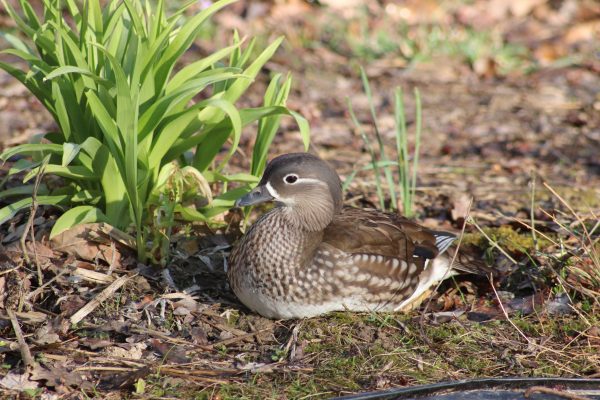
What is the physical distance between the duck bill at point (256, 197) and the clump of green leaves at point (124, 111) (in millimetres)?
250

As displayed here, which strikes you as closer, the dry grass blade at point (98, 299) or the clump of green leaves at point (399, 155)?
the dry grass blade at point (98, 299)

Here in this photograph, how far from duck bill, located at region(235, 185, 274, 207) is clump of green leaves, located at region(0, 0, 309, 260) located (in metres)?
0.25

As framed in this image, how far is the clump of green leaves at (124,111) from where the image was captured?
4.37 m

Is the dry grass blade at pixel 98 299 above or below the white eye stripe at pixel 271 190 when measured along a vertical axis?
below

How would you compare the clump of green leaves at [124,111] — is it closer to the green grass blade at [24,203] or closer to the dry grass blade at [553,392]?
the green grass blade at [24,203]

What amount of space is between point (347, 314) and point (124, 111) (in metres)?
1.53

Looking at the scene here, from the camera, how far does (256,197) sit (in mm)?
4559

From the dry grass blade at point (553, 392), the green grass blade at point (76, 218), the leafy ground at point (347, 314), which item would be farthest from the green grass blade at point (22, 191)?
the dry grass blade at point (553, 392)

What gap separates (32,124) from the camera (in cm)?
713

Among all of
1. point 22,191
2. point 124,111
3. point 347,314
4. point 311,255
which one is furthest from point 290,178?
point 22,191

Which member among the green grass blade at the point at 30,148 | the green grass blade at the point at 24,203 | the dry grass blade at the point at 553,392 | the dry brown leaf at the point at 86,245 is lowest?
the dry grass blade at the point at 553,392

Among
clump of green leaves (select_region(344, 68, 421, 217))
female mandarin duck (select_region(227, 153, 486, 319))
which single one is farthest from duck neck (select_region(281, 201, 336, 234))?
clump of green leaves (select_region(344, 68, 421, 217))

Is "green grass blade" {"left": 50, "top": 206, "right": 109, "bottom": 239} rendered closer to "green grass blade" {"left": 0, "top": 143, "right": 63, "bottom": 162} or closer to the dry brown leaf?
the dry brown leaf

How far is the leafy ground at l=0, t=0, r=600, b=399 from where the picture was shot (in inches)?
155
